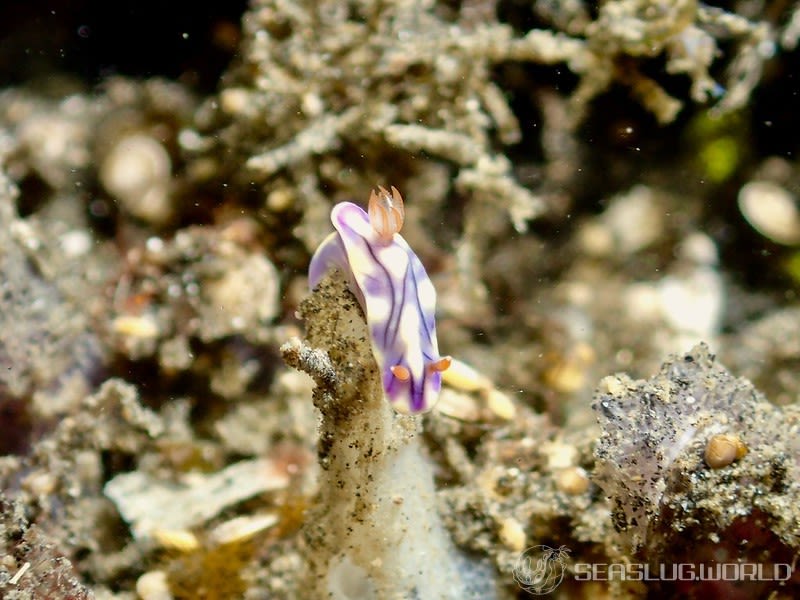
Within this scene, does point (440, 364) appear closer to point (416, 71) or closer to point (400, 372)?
point (400, 372)

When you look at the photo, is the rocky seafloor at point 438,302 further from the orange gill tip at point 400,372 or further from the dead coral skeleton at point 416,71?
the orange gill tip at point 400,372

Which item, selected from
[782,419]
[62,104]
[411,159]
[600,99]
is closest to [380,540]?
[782,419]

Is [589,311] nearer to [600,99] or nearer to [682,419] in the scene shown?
[600,99]

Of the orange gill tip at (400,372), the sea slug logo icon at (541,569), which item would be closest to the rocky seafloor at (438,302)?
the sea slug logo icon at (541,569)

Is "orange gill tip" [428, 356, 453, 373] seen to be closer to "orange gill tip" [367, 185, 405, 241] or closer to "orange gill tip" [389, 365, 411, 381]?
"orange gill tip" [389, 365, 411, 381]

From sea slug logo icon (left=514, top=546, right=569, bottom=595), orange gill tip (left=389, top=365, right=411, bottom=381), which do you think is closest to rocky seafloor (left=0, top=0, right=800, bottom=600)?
sea slug logo icon (left=514, top=546, right=569, bottom=595)

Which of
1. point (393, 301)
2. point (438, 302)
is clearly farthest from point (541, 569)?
point (438, 302)

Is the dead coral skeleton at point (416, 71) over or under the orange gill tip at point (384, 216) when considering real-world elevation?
under

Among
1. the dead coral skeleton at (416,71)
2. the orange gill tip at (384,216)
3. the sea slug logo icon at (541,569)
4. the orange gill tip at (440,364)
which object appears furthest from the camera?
the dead coral skeleton at (416,71)
